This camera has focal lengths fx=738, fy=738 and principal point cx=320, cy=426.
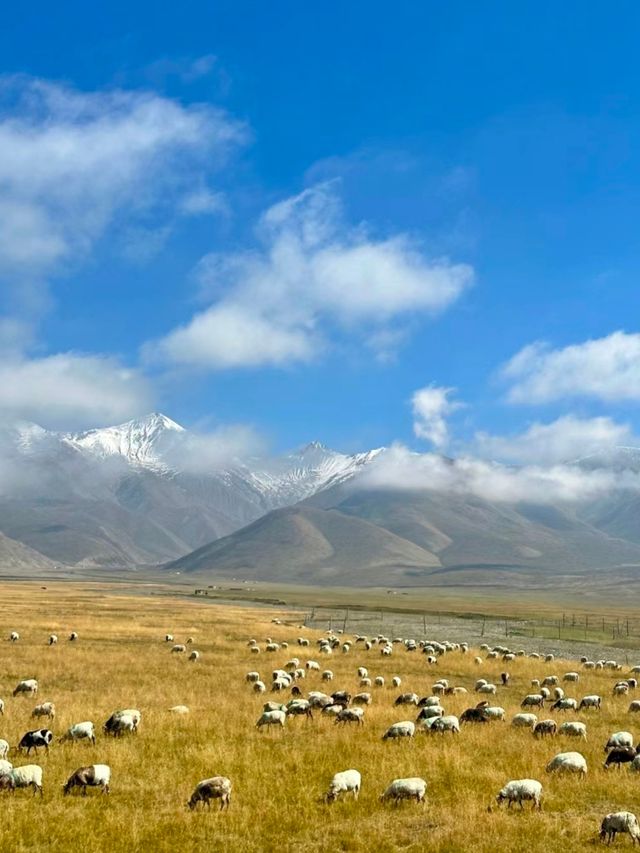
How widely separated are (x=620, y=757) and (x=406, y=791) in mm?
6401

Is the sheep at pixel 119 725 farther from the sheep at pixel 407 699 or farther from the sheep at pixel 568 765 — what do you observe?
the sheep at pixel 568 765

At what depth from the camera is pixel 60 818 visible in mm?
12953

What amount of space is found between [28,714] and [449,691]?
52.2 ft

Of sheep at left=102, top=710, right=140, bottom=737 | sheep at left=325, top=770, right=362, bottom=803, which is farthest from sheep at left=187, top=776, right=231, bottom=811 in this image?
sheep at left=102, top=710, right=140, bottom=737

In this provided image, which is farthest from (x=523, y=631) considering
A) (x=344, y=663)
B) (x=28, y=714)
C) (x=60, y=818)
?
(x=60, y=818)

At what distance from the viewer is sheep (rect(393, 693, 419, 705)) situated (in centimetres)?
2650

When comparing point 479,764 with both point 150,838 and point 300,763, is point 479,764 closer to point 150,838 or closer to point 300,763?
point 300,763

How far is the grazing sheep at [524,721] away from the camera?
22.6 metres

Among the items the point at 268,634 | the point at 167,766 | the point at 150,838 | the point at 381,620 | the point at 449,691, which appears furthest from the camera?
the point at 381,620

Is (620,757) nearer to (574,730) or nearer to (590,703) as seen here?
(574,730)

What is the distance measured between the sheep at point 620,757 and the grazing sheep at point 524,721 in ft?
16.2

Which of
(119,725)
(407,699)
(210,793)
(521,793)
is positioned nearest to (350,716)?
(407,699)

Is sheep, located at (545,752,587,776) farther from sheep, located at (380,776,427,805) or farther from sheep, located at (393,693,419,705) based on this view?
sheep, located at (393,693,419,705)

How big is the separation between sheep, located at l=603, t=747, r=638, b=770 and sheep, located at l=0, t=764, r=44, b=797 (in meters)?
12.7
